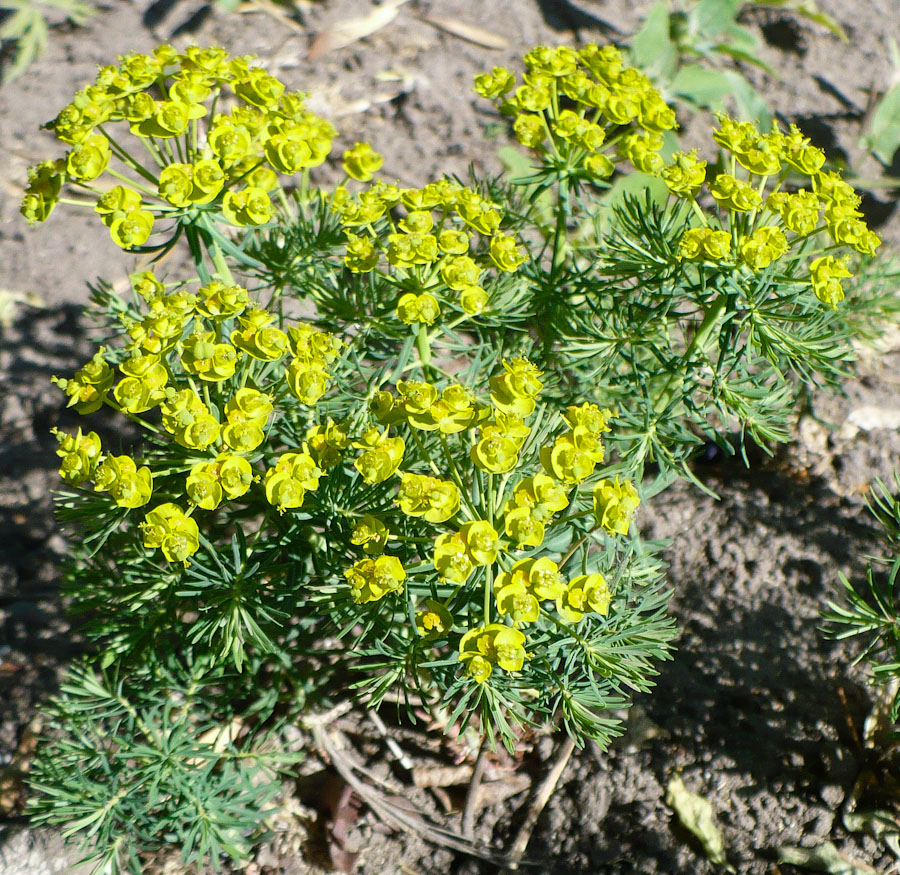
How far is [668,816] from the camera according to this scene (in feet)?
7.25

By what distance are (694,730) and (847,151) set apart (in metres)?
2.78

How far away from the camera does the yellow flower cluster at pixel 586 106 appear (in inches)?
76.4

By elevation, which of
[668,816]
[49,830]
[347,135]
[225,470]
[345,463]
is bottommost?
[49,830]

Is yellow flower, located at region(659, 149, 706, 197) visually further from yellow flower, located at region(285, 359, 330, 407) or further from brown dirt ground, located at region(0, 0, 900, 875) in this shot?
brown dirt ground, located at region(0, 0, 900, 875)

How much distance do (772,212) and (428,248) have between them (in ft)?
2.49

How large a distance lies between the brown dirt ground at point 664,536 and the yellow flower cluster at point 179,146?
57.8 inches

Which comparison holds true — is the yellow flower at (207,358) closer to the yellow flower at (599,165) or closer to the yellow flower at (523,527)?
the yellow flower at (523,527)

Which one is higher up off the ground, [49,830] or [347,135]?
[347,135]

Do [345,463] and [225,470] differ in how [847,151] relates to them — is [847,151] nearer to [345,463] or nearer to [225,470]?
[345,463]

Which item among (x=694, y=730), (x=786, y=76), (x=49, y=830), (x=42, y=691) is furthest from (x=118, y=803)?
(x=786, y=76)

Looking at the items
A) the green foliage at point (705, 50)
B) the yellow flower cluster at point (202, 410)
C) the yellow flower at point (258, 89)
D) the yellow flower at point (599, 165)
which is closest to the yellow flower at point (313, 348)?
the yellow flower cluster at point (202, 410)

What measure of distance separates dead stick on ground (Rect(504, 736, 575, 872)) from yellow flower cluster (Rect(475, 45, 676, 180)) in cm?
Result: 153

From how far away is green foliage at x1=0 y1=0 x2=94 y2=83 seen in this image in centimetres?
412

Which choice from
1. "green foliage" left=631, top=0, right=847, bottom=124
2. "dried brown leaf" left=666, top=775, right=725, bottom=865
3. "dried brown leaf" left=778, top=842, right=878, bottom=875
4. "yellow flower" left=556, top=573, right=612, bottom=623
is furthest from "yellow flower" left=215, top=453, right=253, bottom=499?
"green foliage" left=631, top=0, right=847, bottom=124
